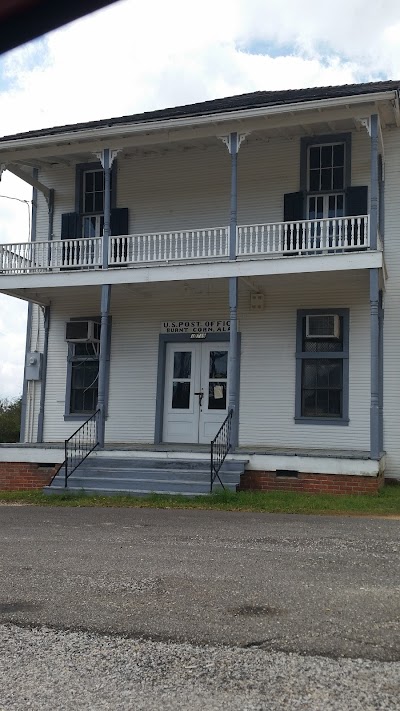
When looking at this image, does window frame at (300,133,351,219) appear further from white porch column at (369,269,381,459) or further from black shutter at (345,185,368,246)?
white porch column at (369,269,381,459)

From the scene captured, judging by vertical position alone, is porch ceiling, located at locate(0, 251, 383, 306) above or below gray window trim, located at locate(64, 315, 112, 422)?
above

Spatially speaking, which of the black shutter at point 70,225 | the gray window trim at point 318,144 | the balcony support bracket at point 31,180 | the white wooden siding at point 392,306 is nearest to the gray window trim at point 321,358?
the white wooden siding at point 392,306

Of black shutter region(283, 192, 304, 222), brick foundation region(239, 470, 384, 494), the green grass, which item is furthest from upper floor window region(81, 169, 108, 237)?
brick foundation region(239, 470, 384, 494)

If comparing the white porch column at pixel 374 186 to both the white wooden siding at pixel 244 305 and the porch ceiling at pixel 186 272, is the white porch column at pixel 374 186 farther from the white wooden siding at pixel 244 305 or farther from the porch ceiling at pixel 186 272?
the white wooden siding at pixel 244 305

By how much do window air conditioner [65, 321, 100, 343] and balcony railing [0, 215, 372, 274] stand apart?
131 cm

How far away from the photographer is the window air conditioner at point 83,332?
1664 cm

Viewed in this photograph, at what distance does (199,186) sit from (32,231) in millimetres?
4455

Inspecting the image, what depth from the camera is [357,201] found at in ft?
47.9

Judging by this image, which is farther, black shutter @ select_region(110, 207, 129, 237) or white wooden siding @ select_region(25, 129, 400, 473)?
black shutter @ select_region(110, 207, 129, 237)

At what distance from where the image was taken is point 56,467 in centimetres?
1443

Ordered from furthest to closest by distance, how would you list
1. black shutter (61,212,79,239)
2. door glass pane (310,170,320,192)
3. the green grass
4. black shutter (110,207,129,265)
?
1. black shutter (61,212,79,239)
2. black shutter (110,207,129,265)
3. door glass pane (310,170,320,192)
4. the green grass

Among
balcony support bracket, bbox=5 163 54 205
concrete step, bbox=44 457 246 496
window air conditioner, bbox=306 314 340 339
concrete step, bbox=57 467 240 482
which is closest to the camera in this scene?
concrete step, bbox=44 457 246 496

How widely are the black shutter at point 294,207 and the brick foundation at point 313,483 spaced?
5.43 m

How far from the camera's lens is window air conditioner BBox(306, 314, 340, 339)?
1478 cm
